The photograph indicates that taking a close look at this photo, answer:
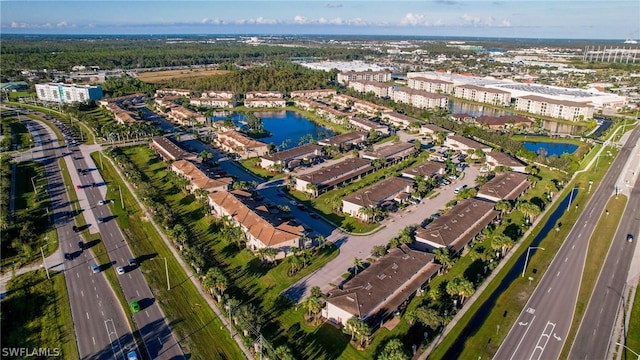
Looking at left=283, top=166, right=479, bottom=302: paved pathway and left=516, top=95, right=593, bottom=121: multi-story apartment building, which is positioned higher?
left=516, top=95, right=593, bottom=121: multi-story apartment building

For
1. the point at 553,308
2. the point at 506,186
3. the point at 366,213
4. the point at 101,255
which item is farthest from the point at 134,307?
the point at 506,186

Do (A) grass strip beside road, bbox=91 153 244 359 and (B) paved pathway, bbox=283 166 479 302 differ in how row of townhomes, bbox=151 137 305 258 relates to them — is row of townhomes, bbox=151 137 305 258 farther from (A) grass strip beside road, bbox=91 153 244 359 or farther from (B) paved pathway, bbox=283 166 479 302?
(A) grass strip beside road, bbox=91 153 244 359

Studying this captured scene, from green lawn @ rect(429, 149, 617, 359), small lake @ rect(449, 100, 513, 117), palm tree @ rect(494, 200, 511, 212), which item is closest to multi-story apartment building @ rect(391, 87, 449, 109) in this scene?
small lake @ rect(449, 100, 513, 117)

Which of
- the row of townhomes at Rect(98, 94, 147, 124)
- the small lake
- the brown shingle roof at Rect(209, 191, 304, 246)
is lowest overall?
the brown shingle roof at Rect(209, 191, 304, 246)

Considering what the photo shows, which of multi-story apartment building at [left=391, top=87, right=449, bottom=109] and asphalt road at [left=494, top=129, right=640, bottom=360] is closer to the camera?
asphalt road at [left=494, top=129, right=640, bottom=360]

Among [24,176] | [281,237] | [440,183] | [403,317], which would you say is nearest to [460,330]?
[403,317]
